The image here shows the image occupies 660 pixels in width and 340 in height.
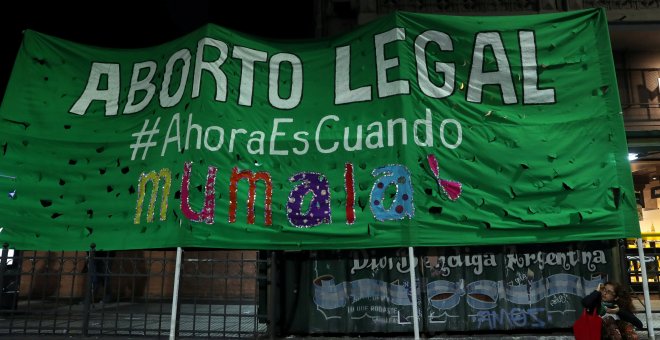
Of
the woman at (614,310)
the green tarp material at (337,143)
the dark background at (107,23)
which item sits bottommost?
the woman at (614,310)

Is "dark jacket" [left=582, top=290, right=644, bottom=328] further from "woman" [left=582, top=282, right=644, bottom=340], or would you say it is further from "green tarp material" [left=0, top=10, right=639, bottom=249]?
"green tarp material" [left=0, top=10, right=639, bottom=249]

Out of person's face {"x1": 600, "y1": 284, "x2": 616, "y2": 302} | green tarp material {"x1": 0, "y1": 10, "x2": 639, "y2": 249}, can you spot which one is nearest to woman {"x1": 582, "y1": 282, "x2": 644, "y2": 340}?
person's face {"x1": 600, "y1": 284, "x2": 616, "y2": 302}

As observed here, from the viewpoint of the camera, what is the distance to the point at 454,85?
6.56 metres

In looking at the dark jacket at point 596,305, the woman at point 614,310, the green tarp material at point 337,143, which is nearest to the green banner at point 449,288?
the green tarp material at point 337,143

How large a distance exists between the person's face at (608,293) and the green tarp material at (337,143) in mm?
936

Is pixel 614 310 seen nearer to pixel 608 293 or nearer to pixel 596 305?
pixel 608 293

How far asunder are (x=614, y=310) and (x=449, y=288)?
7.29ft

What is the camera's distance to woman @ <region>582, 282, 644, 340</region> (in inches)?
194

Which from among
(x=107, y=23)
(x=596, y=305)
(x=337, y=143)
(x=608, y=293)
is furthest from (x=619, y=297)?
(x=107, y=23)

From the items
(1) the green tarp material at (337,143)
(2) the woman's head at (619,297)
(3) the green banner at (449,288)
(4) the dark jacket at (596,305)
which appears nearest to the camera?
(4) the dark jacket at (596,305)

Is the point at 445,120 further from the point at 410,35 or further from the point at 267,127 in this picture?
the point at 267,127

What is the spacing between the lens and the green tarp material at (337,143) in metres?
6.12

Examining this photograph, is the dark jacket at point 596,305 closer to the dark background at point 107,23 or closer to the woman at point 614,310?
the woman at point 614,310

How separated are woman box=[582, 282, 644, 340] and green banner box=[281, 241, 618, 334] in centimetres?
152
